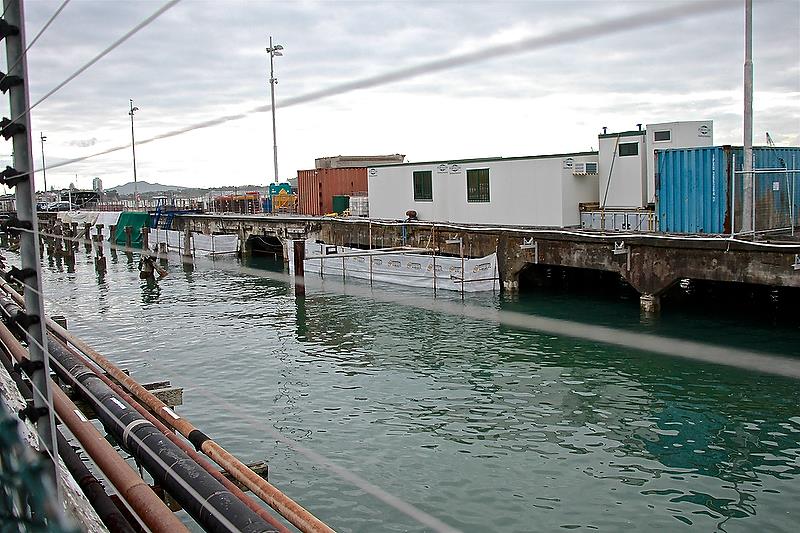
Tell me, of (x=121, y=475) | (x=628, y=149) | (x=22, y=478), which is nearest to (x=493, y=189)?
(x=628, y=149)

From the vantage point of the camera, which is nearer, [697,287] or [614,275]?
[697,287]

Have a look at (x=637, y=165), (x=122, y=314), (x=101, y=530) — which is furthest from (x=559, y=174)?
(x=101, y=530)

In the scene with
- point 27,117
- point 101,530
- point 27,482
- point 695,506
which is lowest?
point 695,506

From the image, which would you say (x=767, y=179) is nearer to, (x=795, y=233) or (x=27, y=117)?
(x=795, y=233)

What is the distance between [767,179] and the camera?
2362cm

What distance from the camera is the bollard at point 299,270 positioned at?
96.7ft

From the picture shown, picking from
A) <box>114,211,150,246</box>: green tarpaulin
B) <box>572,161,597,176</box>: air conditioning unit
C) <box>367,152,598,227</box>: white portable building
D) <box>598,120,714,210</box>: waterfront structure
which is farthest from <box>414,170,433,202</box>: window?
<box>114,211,150,246</box>: green tarpaulin

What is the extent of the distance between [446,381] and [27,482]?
15.5 meters

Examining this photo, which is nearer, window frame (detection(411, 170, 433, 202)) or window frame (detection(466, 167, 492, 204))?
window frame (detection(466, 167, 492, 204))

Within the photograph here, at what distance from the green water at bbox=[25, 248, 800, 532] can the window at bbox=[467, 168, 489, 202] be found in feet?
23.5

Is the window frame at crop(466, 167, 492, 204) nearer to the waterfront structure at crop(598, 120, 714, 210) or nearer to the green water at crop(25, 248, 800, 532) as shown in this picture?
A: the waterfront structure at crop(598, 120, 714, 210)

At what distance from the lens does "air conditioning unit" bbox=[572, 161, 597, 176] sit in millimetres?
28984

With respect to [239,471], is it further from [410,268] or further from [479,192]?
[479,192]

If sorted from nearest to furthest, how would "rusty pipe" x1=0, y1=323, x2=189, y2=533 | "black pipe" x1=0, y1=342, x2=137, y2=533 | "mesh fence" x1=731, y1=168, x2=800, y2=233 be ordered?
"rusty pipe" x1=0, y1=323, x2=189, y2=533 → "black pipe" x1=0, y1=342, x2=137, y2=533 → "mesh fence" x1=731, y1=168, x2=800, y2=233
